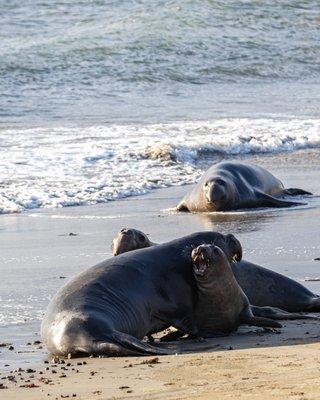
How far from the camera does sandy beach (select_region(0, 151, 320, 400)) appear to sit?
18.2 feet

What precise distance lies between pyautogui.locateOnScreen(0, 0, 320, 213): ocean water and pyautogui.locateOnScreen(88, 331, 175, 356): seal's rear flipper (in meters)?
6.13

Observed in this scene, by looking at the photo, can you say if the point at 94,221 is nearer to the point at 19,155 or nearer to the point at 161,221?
the point at 161,221

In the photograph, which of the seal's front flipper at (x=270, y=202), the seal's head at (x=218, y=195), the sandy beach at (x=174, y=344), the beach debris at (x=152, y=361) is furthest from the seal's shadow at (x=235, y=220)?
Result: the beach debris at (x=152, y=361)

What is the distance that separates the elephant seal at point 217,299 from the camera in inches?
286

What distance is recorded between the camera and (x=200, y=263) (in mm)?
7273

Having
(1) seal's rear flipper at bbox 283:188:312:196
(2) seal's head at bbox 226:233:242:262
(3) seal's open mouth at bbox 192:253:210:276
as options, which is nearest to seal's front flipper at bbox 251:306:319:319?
(2) seal's head at bbox 226:233:242:262

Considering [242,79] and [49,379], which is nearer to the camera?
[49,379]

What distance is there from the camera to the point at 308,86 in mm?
26125

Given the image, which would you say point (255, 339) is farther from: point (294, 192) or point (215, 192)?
point (294, 192)

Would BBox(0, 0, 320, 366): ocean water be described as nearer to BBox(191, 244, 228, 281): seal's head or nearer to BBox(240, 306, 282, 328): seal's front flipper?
BBox(191, 244, 228, 281): seal's head

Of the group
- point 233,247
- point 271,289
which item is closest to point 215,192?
point 271,289

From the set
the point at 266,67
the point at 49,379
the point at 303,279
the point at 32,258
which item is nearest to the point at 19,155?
the point at 32,258

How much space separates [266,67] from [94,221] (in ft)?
57.1

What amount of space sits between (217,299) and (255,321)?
24 centimetres
